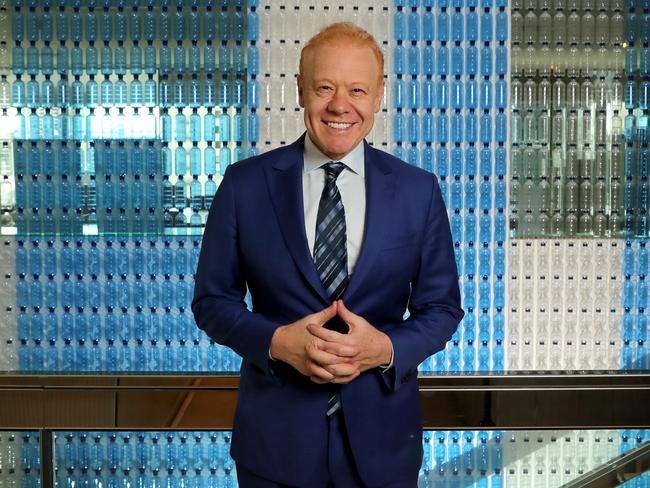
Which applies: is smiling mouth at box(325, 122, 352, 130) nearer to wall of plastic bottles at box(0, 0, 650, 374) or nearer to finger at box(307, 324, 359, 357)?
finger at box(307, 324, 359, 357)

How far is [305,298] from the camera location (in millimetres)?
1692

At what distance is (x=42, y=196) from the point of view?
14.5 ft

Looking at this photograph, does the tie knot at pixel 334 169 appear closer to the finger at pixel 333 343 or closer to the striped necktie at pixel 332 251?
the striped necktie at pixel 332 251

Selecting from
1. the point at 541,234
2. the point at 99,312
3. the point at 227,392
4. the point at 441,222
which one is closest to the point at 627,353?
the point at 541,234

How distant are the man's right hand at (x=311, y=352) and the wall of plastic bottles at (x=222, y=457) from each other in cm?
231

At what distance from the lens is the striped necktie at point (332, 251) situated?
1.71 m

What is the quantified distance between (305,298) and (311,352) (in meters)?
0.16

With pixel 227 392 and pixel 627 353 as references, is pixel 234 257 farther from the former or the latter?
pixel 627 353

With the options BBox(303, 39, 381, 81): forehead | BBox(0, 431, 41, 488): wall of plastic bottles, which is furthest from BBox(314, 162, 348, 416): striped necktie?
BBox(0, 431, 41, 488): wall of plastic bottles

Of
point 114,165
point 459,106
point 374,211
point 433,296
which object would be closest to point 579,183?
point 459,106

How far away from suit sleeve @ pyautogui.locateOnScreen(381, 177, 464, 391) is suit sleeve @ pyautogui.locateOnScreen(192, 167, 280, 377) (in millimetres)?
290

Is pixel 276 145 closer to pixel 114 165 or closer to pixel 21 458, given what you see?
pixel 114 165

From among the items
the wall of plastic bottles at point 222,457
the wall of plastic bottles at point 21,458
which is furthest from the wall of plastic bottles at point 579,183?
the wall of plastic bottles at point 21,458

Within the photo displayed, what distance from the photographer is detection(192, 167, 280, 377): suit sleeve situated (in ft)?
5.57
